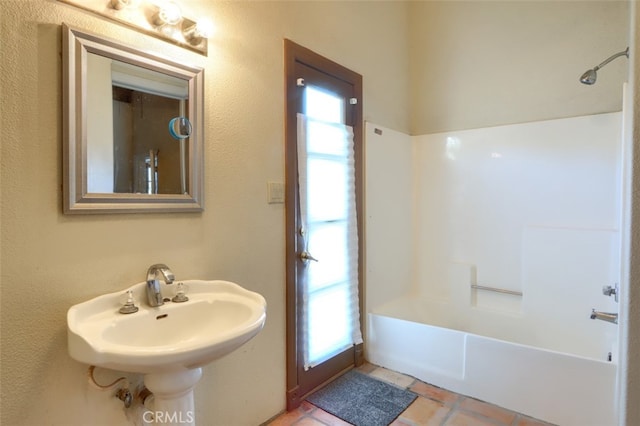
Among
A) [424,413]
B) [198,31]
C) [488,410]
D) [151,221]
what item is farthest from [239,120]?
[488,410]

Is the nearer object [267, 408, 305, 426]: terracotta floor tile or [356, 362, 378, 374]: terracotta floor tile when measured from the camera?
[267, 408, 305, 426]: terracotta floor tile

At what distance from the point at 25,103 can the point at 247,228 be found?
95cm

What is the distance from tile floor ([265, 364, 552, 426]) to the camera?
1861 mm

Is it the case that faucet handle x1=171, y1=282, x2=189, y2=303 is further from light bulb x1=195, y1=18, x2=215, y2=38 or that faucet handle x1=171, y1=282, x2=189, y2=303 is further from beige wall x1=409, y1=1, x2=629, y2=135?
→ beige wall x1=409, y1=1, x2=629, y2=135

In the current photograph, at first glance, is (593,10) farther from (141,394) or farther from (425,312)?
(141,394)

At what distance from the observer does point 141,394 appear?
52.4 inches

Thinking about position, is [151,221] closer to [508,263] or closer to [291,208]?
[291,208]

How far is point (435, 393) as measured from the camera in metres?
2.15

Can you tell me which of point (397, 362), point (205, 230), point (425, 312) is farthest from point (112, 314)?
point (425, 312)

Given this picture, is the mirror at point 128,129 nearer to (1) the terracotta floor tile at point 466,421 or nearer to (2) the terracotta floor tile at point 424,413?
(2) the terracotta floor tile at point 424,413

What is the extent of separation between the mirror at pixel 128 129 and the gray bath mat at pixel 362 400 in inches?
55.7

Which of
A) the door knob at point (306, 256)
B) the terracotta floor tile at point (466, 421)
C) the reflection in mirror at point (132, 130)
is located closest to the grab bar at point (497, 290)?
the terracotta floor tile at point (466, 421)

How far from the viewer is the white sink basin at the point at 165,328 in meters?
0.97
